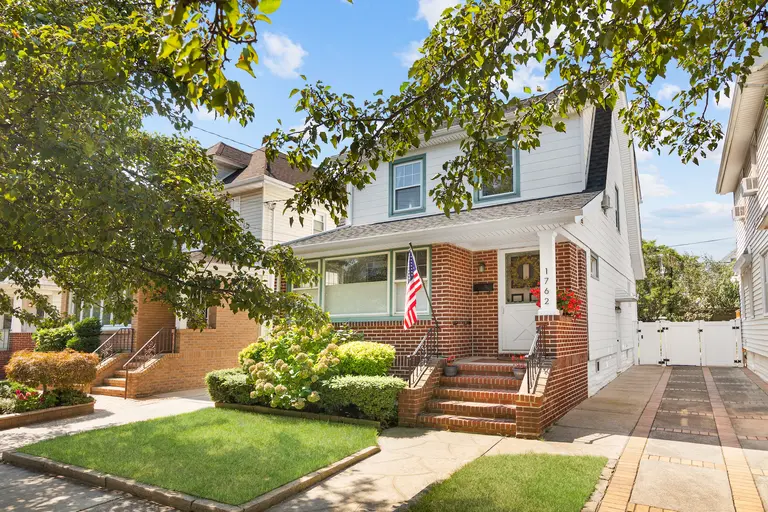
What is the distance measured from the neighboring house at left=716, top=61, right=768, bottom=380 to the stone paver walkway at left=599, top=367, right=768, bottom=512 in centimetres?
365

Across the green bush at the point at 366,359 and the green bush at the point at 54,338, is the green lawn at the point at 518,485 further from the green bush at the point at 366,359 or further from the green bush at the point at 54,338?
the green bush at the point at 54,338

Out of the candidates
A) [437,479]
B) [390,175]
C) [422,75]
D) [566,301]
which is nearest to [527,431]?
[437,479]

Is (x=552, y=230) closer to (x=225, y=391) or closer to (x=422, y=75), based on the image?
(x=422, y=75)

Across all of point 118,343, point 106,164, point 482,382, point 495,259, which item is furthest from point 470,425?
point 118,343

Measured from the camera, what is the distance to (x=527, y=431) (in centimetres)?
798

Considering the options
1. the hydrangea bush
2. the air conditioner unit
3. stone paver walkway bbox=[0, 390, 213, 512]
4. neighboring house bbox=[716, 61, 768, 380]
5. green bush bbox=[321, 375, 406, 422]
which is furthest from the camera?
the air conditioner unit

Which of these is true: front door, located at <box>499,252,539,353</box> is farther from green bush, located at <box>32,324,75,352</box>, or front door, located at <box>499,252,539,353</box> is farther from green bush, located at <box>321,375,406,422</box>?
green bush, located at <box>32,324,75,352</box>

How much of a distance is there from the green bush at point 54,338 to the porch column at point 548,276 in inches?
610

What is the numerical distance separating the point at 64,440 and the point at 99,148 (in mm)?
5576

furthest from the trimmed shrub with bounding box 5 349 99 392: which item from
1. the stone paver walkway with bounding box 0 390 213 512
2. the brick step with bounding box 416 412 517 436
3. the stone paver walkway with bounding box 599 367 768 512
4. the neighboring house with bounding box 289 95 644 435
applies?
the stone paver walkway with bounding box 599 367 768 512

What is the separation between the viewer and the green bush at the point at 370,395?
8.85 m

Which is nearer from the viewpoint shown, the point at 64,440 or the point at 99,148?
the point at 99,148

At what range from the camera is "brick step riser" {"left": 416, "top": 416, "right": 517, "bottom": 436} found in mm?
8203

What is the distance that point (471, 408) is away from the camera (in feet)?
29.1
